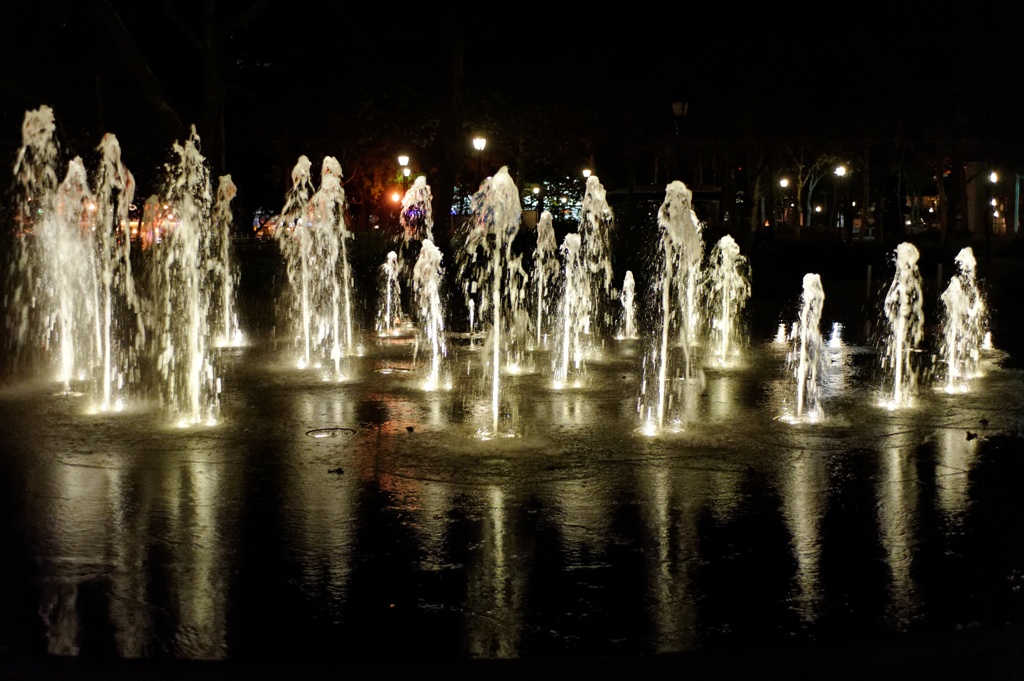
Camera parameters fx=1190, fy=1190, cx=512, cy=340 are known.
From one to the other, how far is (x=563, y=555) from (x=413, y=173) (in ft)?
158

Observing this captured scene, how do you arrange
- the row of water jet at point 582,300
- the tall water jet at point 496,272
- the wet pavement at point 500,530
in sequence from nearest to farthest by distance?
the wet pavement at point 500,530 → the tall water jet at point 496,272 → the row of water jet at point 582,300

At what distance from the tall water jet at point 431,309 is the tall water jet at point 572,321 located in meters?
Answer: 1.42

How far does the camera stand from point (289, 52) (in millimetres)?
35531

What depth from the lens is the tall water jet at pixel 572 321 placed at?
1380cm

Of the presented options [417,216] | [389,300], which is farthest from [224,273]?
[417,216]

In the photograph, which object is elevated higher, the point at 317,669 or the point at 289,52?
the point at 289,52

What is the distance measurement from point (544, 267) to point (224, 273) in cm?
640

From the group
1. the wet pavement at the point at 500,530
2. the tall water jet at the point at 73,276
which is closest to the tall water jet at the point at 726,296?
the wet pavement at the point at 500,530

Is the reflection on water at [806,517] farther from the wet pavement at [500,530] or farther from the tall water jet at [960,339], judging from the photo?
the tall water jet at [960,339]

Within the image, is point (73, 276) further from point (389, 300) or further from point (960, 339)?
point (960, 339)

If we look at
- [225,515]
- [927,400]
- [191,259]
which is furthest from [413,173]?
[225,515]

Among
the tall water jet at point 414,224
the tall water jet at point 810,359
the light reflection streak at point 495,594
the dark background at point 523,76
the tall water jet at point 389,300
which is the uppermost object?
the dark background at point 523,76

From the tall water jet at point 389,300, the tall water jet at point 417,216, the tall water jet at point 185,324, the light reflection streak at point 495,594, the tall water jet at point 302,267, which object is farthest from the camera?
the tall water jet at point 417,216

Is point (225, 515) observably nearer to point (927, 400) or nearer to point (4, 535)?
point (4, 535)
